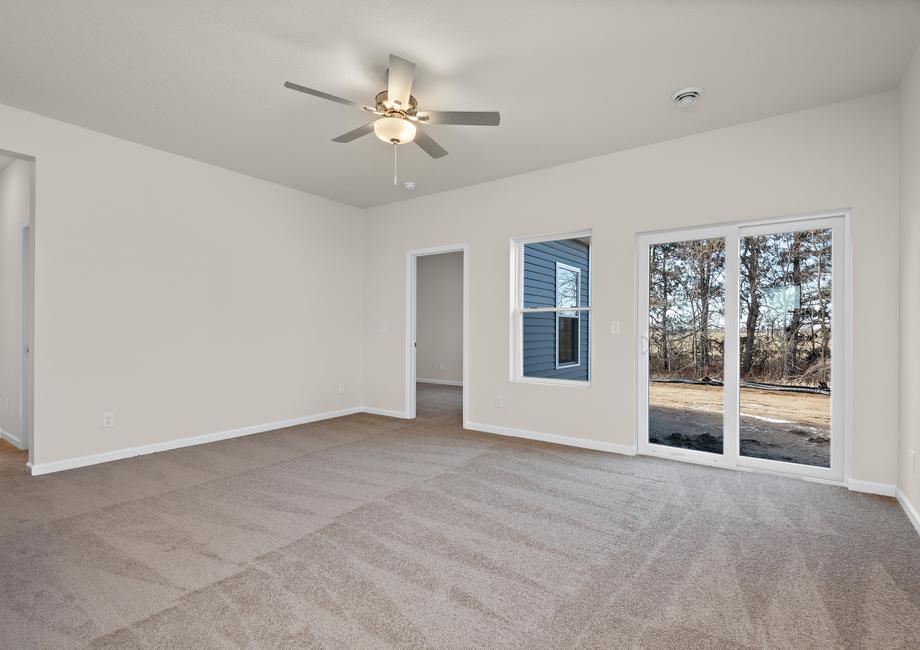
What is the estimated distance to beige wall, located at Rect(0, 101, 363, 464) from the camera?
371 centimetres

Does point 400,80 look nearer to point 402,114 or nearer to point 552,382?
point 402,114

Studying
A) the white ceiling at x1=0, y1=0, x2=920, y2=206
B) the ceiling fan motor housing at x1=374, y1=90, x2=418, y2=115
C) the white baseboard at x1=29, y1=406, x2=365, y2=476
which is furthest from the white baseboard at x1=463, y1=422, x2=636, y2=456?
the ceiling fan motor housing at x1=374, y1=90, x2=418, y2=115

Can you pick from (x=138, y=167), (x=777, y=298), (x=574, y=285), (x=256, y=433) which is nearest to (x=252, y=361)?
(x=256, y=433)

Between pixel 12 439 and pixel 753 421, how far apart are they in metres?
6.88

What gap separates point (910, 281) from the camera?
287cm

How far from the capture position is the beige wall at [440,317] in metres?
9.42

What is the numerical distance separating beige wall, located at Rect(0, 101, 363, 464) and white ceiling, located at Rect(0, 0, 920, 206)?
50 centimetres

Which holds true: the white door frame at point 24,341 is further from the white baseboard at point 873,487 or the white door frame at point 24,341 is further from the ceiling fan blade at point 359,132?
the white baseboard at point 873,487

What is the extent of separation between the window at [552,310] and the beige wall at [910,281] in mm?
2275

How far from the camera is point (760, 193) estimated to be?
3.62 meters

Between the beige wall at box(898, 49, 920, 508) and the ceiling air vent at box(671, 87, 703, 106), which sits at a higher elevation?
the ceiling air vent at box(671, 87, 703, 106)

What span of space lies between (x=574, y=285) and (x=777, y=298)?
5.77 feet

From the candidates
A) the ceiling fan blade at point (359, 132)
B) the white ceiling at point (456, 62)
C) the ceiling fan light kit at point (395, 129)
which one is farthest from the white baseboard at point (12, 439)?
the ceiling fan light kit at point (395, 129)

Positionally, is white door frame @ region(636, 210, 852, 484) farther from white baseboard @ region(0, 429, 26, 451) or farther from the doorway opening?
white baseboard @ region(0, 429, 26, 451)
